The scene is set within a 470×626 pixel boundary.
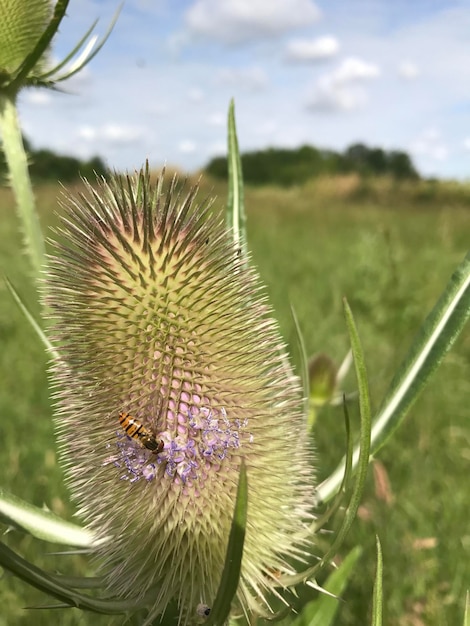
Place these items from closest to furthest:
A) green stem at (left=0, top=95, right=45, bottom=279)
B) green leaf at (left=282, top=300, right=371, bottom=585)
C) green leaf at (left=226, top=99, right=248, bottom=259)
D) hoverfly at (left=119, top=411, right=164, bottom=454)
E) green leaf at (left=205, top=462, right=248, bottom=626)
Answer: green leaf at (left=205, top=462, right=248, bottom=626)
green leaf at (left=282, top=300, right=371, bottom=585)
hoverfly at (left=119, top=411, right=164, bottom=454)
green leaf at (left=226, top=99, right=248, bottom=259)
green stem at (left=0, top=95, right=45, bottom=279)

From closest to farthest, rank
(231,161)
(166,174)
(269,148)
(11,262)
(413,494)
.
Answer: (166,174)
(231,161)
(413,494)
(11,262)
(269,148)

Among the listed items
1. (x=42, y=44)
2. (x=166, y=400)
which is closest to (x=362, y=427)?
(x=166, y=400)

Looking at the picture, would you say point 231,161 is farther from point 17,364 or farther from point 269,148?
Result: point 269,148

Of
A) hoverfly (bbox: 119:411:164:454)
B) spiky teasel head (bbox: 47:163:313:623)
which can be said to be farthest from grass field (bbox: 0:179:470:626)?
hoverfly (bbox: 119:411:164:454)

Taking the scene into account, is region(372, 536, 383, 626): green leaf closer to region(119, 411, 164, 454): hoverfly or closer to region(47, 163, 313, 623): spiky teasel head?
region(47, 163, 313, 623): spiky teasel head

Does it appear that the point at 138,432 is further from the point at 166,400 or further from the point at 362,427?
the point at 362,427

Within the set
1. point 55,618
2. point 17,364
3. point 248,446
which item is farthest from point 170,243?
point 17,364
